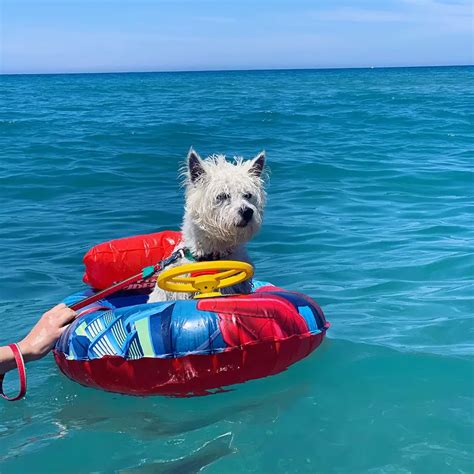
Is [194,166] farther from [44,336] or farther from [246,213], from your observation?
[44,336]

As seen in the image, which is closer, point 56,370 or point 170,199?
point 56,370

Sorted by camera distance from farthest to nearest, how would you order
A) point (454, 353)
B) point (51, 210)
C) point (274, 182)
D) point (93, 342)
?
point (274, 182)
point (51, 210)
point (454, 353)
point (93, 342)

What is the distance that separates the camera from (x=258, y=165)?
581 centimetres

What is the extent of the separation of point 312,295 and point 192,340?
3.46m

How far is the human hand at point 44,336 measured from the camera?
13.9ft

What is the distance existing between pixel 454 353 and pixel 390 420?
4.38 ft

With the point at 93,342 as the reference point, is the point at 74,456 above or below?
below

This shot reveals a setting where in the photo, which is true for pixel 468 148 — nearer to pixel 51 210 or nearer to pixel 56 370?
pixel 51 210

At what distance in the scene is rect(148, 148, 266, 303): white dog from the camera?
18.1 ft

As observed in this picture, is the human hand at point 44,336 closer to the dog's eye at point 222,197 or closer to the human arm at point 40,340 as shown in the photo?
the human arm at point 40,340

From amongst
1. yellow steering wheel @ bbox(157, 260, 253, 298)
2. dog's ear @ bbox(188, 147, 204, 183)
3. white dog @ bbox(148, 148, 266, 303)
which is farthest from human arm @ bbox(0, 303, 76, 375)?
dog's ear @ bbox(188, 147, 204, 183)

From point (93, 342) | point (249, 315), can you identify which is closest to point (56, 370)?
point (93, 342)

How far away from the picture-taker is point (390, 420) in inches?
201

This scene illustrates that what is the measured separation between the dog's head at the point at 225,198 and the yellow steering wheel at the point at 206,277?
36 cm
